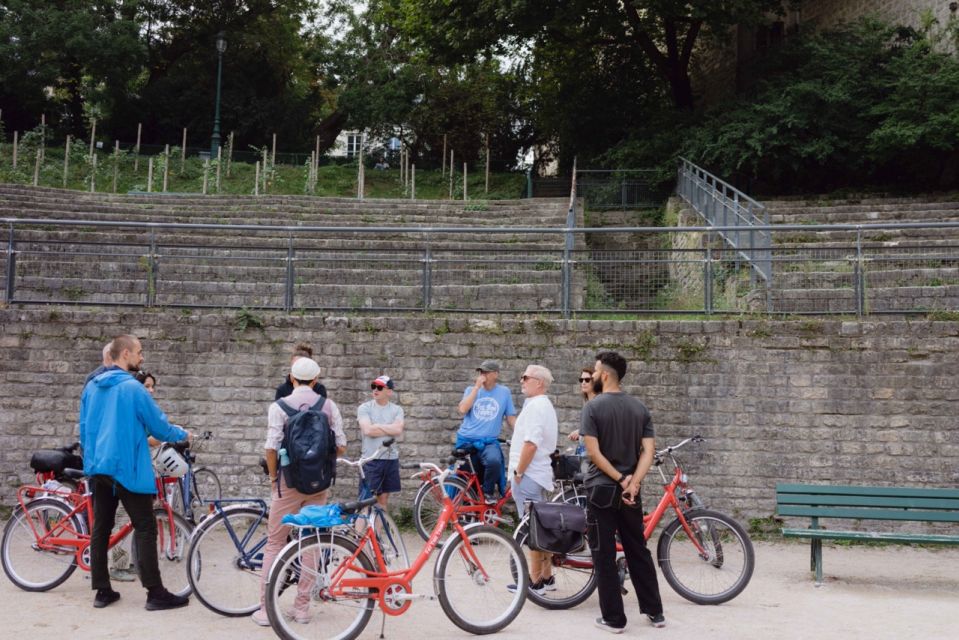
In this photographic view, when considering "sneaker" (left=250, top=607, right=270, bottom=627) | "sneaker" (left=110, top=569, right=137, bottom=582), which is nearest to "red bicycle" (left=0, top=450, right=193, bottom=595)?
"sneaker" (left=110, top=569, right=137, bottom=582)

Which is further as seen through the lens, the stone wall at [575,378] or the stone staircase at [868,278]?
the stone staircase at [868,278]

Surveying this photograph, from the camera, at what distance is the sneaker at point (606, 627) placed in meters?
5.75

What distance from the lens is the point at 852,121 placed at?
1894 cm

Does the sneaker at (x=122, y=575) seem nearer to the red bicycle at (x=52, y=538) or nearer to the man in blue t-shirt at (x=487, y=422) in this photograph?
the red bicycle at (x=52, y=538)

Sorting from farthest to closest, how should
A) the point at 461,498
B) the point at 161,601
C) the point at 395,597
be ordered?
the point at 461,498 < the point at 161,601 < the point at 395,597

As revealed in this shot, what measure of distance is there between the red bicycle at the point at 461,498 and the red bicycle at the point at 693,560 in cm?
155

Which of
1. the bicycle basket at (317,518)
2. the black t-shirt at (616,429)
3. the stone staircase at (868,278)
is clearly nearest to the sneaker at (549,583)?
the black t-shirt at (616,429)

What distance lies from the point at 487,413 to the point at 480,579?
10.3 feet

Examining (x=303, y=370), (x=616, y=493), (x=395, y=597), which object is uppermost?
(x=303, y=370)

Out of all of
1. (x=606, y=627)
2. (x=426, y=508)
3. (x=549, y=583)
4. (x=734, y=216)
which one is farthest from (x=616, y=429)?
(x=734, y=216)

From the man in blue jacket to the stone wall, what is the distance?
11.6 ft

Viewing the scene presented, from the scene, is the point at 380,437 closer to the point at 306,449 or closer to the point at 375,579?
the point at 306,449

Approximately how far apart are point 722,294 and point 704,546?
401 centimetres

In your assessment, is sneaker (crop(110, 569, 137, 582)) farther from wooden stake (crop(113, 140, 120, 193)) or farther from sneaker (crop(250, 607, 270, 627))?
wooden stake (crop(113, 140, 120, 193))
